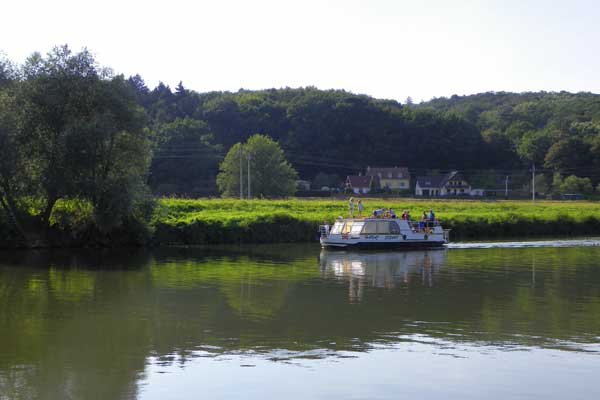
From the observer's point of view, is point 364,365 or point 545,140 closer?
point 364,365

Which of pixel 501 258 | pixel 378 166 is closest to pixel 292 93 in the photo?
pixel 378 166

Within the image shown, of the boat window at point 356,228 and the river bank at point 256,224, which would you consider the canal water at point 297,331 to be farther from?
the boat window at point 356,228

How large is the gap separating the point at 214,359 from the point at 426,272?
64.1 ft

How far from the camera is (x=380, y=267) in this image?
37594 millimetres

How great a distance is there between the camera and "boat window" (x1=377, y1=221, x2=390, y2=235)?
48125 mm

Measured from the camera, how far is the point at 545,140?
15150cm

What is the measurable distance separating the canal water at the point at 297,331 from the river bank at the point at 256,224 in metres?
8.89

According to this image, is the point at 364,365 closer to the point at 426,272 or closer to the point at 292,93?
the point at 426,272

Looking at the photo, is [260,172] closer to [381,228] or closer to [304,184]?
[304,184]

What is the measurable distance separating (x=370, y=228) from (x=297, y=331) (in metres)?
28.3

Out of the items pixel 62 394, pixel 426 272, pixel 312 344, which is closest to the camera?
pixel 62 394

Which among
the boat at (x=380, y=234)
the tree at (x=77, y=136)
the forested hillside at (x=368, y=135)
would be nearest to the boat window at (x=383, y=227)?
the boat at (x=380, y=234)

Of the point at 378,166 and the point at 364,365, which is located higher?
the point at 378,166

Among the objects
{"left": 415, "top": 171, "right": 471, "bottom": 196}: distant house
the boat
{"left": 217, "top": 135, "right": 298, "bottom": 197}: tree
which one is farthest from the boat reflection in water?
{"left": 415, "top": 171, "right": 471, "bottom": 196}: distant house
